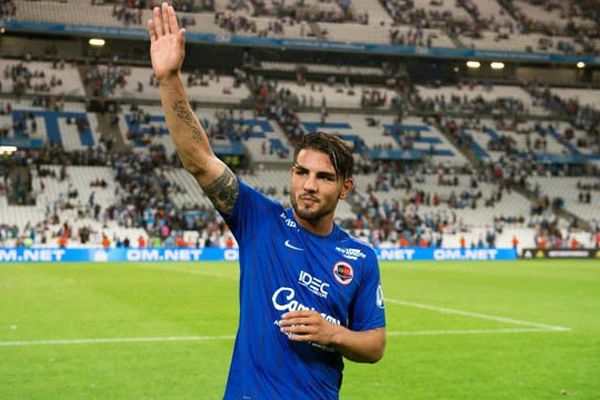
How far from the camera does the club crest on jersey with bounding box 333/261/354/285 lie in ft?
13.9

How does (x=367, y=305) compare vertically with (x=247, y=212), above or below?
below

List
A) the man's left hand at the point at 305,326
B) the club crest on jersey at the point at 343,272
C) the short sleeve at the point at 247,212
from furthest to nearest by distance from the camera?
the short sleeve at the point at 247,212 < the club crest on jersey at the point at 343,272 < the man's left hand at the point at 305,326

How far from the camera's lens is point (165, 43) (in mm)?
4188

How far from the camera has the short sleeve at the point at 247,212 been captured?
4344 millimetres

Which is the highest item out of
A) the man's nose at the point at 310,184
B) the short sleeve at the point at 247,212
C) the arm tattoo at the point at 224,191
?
the man's nose at the point at 310,184

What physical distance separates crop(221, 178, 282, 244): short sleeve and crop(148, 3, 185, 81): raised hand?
65 centimetres

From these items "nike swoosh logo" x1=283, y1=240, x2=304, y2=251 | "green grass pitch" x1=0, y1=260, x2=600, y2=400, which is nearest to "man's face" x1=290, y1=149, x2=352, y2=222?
"nike swoosh logo" x1=283, y1=240, x2=304, y2=251

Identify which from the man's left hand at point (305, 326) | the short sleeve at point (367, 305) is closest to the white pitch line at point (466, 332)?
the short sleeve at point (367, 305)

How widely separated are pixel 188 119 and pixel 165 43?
0.37m

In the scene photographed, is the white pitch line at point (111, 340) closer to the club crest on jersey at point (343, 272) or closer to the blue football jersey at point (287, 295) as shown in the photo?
the blue football jersey at point (287, 295)

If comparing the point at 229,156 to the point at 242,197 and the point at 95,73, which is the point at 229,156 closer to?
the point at 95,73

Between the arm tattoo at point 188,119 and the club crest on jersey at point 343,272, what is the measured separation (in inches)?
34.4

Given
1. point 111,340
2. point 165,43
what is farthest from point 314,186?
point 111,340

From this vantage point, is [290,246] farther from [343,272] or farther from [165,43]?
[165,43]
